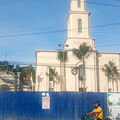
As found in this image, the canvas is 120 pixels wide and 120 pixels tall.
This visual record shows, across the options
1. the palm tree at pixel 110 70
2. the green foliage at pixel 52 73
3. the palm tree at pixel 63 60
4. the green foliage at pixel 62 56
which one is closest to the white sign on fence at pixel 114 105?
the palm tree at pixel 63 60

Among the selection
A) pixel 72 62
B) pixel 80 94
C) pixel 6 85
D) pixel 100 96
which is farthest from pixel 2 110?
pixel 72 62

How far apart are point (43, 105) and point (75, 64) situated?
1486 inches

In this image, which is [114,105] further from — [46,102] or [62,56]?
[62,56]

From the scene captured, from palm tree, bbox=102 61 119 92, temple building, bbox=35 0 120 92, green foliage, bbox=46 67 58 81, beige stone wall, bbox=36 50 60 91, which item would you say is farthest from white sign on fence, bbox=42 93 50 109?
palm tree, bbox=102 61 119 92

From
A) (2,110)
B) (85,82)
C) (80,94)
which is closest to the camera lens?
(2,110)

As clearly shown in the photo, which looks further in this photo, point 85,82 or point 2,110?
point 85,82

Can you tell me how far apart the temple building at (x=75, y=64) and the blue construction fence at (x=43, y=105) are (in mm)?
35380

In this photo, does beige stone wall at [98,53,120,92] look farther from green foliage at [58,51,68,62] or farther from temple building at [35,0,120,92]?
green foliage at [58,51,68,62]

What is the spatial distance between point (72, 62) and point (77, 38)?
5.88m

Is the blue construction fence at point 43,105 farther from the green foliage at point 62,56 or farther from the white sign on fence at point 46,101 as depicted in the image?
the green foliage at point 62,56

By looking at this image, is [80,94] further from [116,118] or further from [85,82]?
[85,82]

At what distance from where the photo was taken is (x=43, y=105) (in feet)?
47.5

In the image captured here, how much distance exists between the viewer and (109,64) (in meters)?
52.6

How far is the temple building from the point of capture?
169ft
